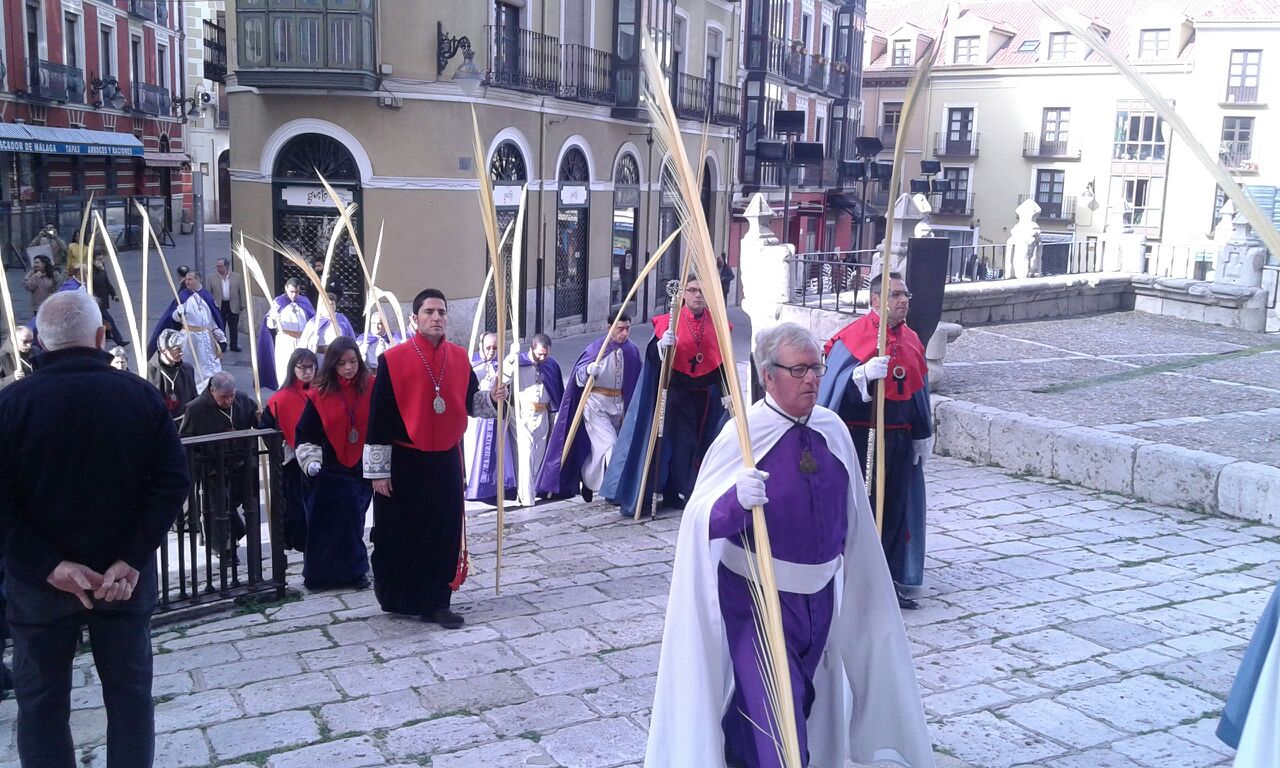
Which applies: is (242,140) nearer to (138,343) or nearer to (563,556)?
(138,343)

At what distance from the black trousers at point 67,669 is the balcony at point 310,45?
14.1 m

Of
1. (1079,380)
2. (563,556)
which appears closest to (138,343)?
(563,556)

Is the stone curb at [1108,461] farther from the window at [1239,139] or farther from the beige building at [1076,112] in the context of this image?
the window at [1239,139]

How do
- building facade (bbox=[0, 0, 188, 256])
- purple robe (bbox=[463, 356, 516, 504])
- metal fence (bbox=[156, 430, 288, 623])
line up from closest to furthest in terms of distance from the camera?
1. metal fence (bbox=[156, 430, 288, 623])
2. purple robe (bbox=[463, 356, 516, 504])
3. building facade (bbox=[0, 0, 188, 256])

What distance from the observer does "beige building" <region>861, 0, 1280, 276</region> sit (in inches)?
1540

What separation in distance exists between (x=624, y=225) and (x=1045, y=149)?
2621 cm

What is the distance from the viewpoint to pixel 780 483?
358 centimetres

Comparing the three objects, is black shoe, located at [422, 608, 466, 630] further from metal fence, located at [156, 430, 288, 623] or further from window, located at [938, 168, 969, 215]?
window, located at [938, 168, 969, 215]

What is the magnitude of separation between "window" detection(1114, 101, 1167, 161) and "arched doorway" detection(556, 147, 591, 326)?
28.0 metres

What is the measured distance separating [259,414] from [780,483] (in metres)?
4.61

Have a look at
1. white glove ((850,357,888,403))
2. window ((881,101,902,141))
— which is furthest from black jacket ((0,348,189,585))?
window ((881,101,902,141))

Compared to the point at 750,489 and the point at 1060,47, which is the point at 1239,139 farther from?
the point at 750,489

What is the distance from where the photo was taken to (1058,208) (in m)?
43.6

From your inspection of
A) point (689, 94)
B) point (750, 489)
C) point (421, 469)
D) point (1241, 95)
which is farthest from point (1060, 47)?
point (750, 489)
